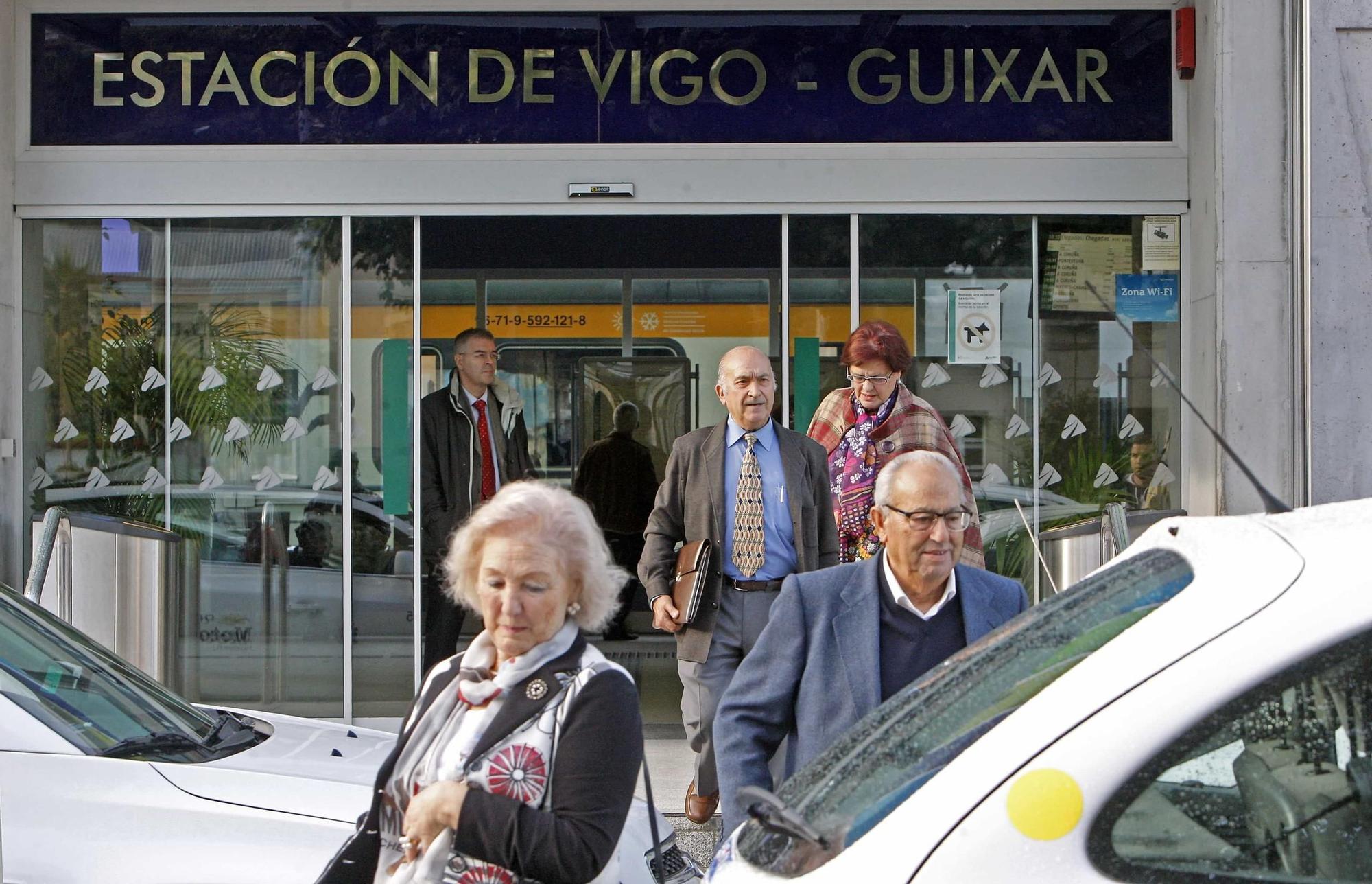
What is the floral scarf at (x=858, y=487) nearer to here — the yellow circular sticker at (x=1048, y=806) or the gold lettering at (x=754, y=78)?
the gold lettering at (x=754, y=78)

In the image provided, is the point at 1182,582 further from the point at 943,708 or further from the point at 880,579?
the point at 880,579

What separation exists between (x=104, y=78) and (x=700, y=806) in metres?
5.48

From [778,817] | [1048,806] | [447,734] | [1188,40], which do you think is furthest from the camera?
[1188,40]

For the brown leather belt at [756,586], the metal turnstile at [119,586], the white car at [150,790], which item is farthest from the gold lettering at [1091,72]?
the white car at [150,790]

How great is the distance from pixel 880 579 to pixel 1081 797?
5.55 ft

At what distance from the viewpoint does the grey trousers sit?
5.46 metres

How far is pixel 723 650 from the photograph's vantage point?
5.53 metres

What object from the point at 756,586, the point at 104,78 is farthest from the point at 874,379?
the point at 104,78

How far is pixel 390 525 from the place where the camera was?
8.47m

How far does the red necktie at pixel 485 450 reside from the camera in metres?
8.11

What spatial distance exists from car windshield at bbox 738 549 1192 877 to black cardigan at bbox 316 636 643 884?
0.29 metres

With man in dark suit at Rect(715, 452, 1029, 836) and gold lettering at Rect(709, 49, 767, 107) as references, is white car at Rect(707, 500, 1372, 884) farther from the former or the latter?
gold lettering at Rect(709, 49, 767, 107)

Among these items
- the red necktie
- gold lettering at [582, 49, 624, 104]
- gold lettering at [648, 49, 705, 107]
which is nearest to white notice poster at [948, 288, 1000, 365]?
gold lettering at [648, 49, 705, 107]

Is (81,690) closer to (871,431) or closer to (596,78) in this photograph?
(871,431)
